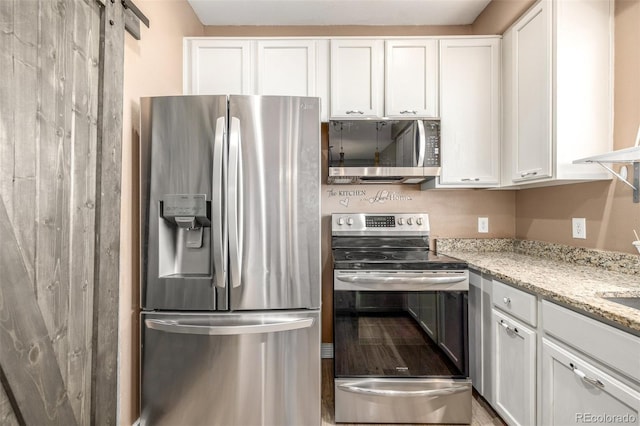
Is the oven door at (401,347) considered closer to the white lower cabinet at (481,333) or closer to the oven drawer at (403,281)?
the oven drawer at (403,281)

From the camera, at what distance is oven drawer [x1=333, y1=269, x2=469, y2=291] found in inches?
66.2

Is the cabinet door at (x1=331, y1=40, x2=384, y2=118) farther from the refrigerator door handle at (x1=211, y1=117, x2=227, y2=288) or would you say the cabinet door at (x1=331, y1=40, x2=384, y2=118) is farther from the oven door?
the oven door

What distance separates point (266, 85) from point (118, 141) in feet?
3.58

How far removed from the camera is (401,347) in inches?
67.4

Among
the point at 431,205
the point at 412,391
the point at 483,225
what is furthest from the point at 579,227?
the point at 412,391

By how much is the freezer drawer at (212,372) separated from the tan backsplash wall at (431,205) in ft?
3.15

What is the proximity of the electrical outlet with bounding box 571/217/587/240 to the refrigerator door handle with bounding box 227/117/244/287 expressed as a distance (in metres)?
1.97

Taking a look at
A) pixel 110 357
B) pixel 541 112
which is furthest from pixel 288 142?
pixel 541 112

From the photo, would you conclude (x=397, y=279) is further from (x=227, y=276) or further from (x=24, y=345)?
(x=24, y=345)

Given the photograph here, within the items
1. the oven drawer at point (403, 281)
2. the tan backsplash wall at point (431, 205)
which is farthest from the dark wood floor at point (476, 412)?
the oven drawer at point (403, 281)

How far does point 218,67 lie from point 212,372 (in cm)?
200

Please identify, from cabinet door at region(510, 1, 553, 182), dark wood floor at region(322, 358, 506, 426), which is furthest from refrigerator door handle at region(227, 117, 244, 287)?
cabinet door at region(510, 1, 553, 182)

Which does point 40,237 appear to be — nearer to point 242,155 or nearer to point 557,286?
point 242,155

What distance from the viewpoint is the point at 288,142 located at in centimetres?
154
